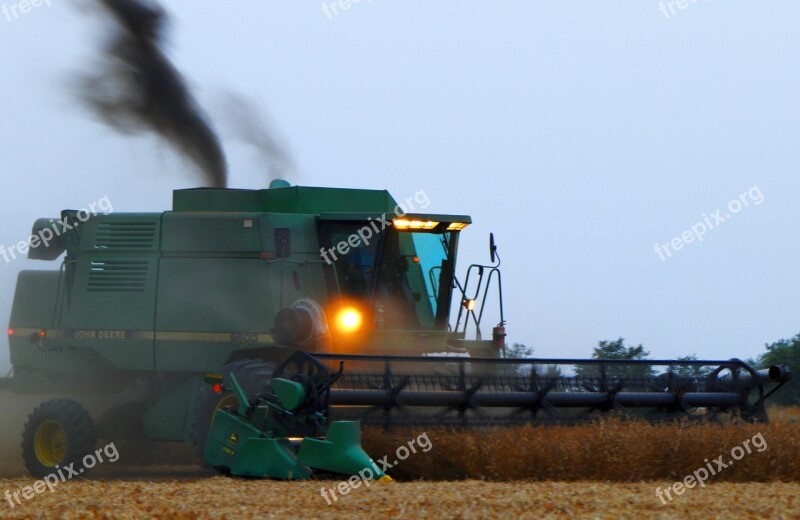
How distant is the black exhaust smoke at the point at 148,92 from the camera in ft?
47.5

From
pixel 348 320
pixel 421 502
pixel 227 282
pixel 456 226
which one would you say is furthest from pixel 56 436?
pixel 421 502

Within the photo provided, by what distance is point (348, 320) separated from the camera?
463 inches

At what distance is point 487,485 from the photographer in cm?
830

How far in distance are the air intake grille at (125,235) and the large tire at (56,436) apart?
1.70m

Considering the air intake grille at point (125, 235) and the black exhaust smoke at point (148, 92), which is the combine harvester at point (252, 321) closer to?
the air intake grille at point (125, 235)

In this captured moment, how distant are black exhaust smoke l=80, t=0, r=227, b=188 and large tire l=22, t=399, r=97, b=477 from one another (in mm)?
4031

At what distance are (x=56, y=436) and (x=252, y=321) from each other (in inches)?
92.1

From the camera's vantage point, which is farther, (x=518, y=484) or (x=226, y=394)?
(x=226, y=394)

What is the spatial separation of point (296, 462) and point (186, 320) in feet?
10.7

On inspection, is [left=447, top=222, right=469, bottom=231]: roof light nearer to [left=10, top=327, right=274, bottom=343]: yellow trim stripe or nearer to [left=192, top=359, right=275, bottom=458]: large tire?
[left=10, top=327, right=274, bottom=343]: yellow trim stripe

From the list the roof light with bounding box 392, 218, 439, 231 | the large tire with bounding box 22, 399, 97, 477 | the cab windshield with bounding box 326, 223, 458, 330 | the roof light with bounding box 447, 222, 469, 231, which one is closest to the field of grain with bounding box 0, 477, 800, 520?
the large tire with bounding box 22, 399, 97, 477

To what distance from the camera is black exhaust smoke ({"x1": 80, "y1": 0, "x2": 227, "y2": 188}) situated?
14492mm

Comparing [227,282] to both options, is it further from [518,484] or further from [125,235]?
[518,484]

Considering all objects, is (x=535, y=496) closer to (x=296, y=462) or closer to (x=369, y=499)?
(x=369, y=499)
